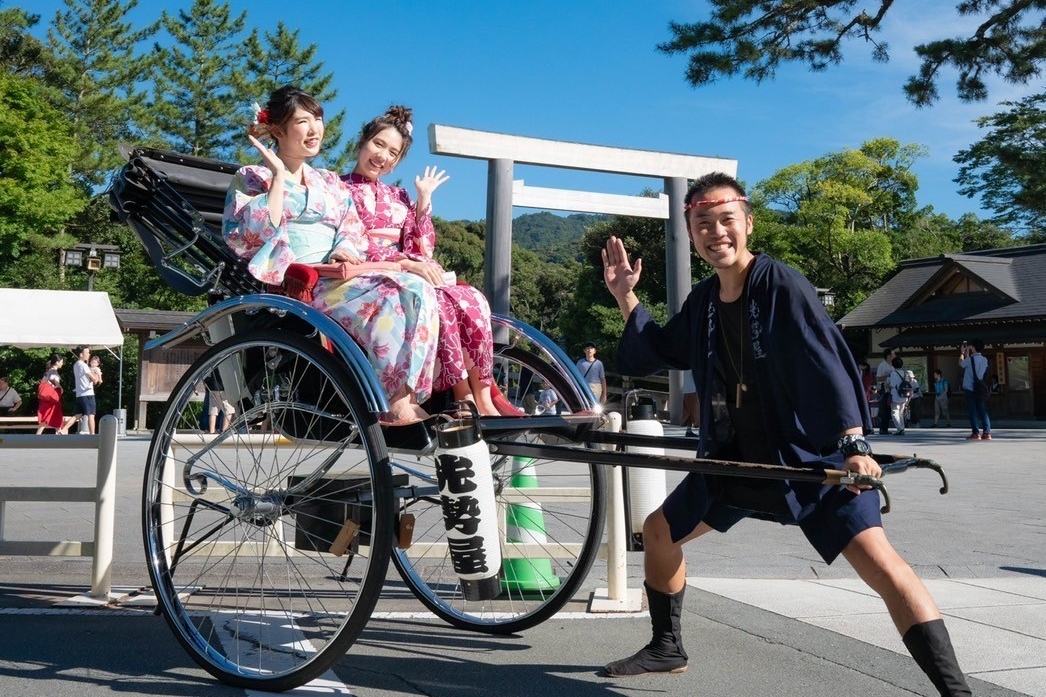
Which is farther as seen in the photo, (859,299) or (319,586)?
(859,299)

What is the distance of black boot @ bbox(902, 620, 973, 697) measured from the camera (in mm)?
2256

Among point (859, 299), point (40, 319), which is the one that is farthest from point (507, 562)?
point (859, 299)

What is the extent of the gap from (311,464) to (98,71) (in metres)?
33.3

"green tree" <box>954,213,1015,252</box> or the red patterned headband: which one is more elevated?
"green tree" <box>954,213,1015,252</box>

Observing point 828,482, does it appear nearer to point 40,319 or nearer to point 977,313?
point 40,319

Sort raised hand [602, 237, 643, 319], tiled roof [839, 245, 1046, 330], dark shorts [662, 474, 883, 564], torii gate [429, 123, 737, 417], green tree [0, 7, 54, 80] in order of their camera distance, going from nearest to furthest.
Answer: dark shorts [662, 474, 883, 564]
raised hand [602, 237, 643, 319]
torii gate [429, 123, 737, 417]
tiled roof [839, 245, 1046, 330]
green tree [0, 7, 54, 80]

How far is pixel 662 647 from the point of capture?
2.95 m

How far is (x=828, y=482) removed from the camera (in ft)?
7.18

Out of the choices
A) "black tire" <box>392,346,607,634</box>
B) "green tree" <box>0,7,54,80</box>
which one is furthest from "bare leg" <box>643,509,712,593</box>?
"green tree" <box>0,7,54,80</box>

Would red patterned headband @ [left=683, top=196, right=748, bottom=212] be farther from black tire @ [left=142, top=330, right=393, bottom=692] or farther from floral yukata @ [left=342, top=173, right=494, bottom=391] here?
black tire @ [left=142, top=330, right=393, bottom=692]

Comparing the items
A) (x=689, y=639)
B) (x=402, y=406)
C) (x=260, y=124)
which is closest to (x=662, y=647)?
(x=689, y=639)

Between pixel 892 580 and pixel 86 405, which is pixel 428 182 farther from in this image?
pixel 86 405

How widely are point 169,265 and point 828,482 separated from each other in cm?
264

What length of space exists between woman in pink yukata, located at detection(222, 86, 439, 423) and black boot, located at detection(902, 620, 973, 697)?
5.13 ft
